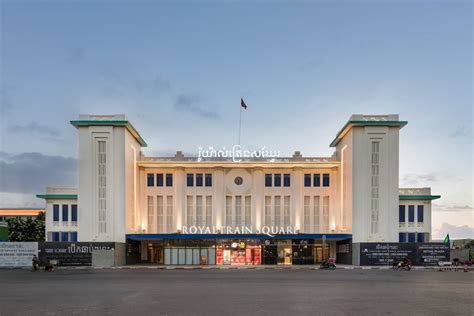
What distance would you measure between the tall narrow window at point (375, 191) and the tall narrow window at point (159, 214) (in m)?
30.2

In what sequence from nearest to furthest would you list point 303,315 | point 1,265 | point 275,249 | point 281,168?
point 303,315 < point 1,265 < point 275,249 < point 281,168

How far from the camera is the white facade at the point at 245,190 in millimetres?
59406

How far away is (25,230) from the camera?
8731cm

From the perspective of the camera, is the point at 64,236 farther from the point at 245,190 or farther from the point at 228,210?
the point at 245,190

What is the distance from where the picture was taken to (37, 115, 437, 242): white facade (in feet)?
195

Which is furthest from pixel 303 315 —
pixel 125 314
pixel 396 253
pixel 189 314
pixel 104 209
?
pixel 104 209

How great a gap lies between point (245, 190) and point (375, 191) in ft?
61.6

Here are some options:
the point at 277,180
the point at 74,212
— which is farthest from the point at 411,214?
the point at 74,212

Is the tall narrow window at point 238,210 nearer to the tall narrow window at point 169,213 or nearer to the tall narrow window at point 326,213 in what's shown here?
the tall narrow window at point 169,213

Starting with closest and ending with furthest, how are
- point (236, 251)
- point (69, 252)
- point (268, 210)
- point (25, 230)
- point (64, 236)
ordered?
point (69, 252) → point (236, 251) → point (64, 236) → point (268, 210) → point (25, 230)

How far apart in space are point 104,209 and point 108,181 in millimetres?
3744

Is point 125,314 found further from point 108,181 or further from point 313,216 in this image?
point 313,216

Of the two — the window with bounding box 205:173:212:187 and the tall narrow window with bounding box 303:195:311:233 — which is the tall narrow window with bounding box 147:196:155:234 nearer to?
the window with bounding box 205:173:212:187

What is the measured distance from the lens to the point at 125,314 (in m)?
18.8
